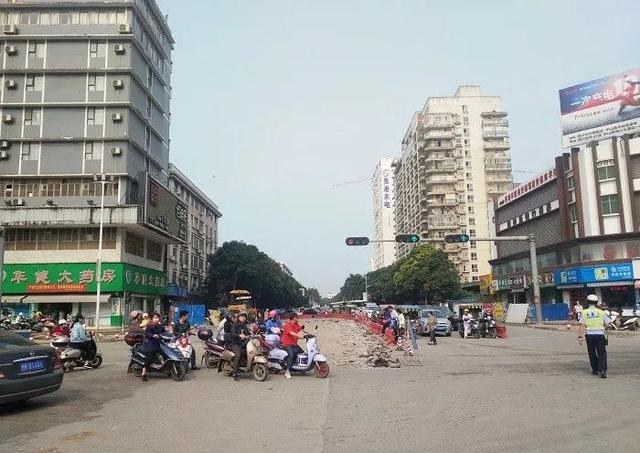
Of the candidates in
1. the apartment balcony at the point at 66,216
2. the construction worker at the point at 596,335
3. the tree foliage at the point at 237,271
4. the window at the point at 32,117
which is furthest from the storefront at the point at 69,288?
the construction worker at the point at 596,335

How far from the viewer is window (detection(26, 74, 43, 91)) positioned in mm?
43281

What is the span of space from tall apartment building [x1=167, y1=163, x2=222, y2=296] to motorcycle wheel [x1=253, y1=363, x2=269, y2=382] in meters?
45.9

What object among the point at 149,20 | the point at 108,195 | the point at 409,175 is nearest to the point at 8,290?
the point at 108,195

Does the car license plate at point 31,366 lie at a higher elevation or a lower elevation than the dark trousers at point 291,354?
higher

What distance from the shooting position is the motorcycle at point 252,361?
11.3 m

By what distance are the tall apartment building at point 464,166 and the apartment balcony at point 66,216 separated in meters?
60.0

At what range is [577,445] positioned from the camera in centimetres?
577

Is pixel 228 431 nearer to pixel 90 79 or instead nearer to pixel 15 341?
pixel 15 341

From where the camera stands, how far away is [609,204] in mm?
41719

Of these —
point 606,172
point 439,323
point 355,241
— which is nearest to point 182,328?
point 355,241

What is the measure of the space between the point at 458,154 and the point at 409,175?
18.2 metres

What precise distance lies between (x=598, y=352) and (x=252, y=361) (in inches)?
280

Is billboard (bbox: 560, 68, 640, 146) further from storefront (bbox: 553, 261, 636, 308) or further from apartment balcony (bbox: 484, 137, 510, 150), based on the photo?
apartment balcony (bbox: 484, 137, 510, 150)

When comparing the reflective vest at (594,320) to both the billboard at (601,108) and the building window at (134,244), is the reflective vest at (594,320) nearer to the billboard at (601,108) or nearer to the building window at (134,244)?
the billboard at (601,108)
